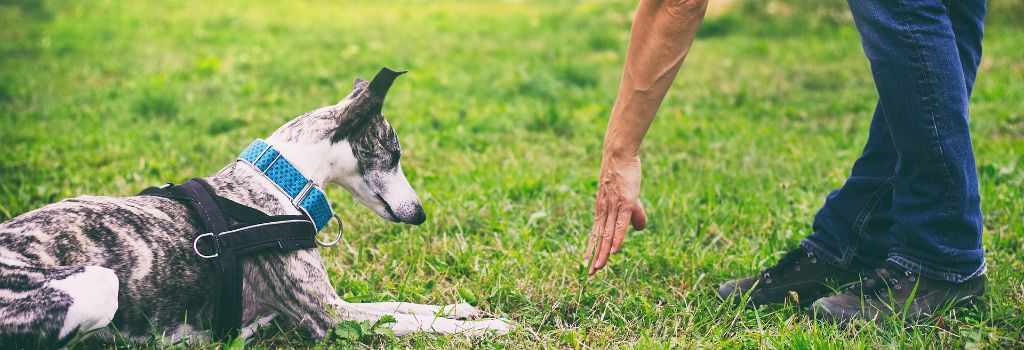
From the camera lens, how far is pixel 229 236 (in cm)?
259

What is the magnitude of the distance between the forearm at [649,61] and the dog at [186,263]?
2.64 ft

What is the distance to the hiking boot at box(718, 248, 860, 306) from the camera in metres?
3.06

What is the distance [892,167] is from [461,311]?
5.68 ft

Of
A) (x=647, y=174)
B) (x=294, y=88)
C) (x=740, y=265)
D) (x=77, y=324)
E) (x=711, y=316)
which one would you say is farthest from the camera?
(x=294, y=88)

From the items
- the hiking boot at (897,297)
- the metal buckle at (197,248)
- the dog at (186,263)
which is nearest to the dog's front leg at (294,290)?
the dog at (186,263)

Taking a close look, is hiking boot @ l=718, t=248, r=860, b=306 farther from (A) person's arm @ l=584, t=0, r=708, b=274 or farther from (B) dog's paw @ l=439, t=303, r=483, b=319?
(B) dog's paw @ l=439, t=303, r=483, b=319

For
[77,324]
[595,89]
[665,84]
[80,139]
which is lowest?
[595,89]

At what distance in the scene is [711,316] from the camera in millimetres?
2947

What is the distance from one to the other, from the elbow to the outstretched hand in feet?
1.63

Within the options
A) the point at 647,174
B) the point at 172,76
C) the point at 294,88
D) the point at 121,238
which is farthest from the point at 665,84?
the point at 172,76

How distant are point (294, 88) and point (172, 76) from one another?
140 cm

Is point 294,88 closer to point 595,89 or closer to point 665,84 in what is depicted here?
point 595,89

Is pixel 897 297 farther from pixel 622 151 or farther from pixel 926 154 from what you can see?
pixel 622 151

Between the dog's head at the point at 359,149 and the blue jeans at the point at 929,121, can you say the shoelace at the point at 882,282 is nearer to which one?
the blue jeans at the point at 929,121
